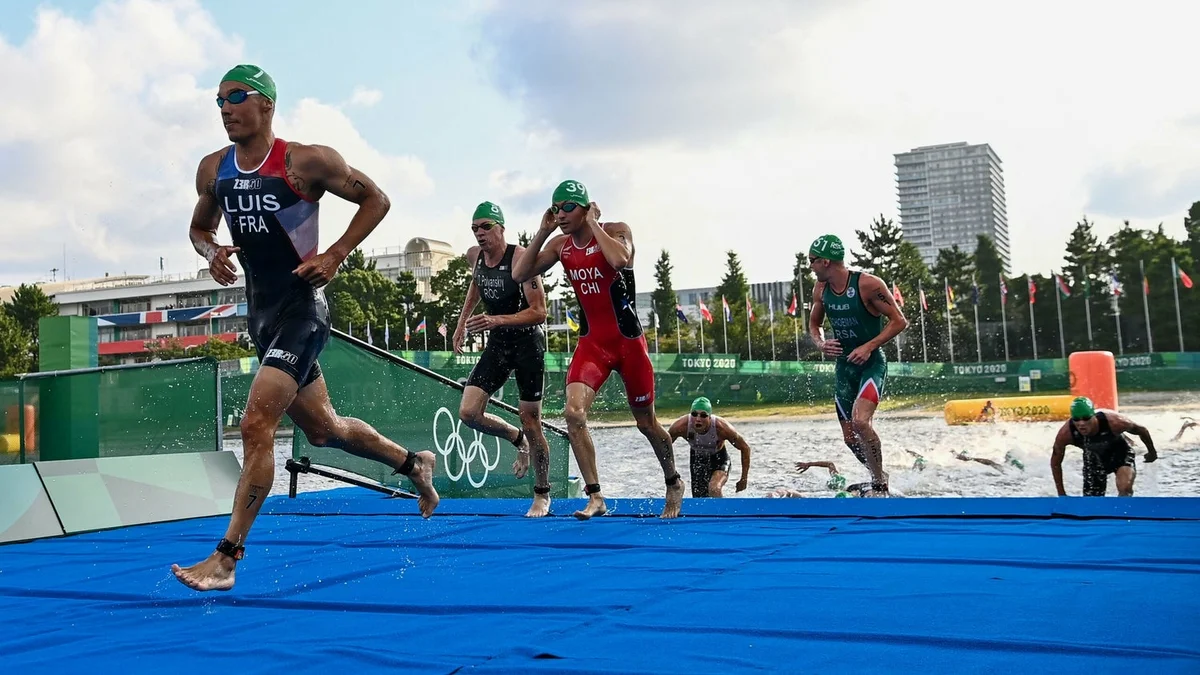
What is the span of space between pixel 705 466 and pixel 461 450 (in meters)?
2.64

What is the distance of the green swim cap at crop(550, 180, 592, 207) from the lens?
6.72 metres

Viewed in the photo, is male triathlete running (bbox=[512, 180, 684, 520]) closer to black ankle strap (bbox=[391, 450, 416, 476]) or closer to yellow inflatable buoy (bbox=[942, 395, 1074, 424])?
black ankle strap (bbox=[391, 450, 416, 476])

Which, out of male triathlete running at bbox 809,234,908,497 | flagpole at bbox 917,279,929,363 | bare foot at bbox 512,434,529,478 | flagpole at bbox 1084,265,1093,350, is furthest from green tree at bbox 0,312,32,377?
flagpole at bbox 1084,265,1093,350

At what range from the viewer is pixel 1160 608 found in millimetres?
3006

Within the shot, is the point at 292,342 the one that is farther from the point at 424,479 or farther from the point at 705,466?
the point at 705,466

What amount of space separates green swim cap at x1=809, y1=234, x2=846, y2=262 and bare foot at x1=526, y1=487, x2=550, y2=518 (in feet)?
10.6

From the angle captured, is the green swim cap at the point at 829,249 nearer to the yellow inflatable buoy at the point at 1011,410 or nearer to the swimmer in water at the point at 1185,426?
the swimmer in water at the point at 1185,426

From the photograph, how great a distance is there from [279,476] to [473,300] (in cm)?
1063

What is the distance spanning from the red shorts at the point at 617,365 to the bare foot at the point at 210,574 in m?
3.15

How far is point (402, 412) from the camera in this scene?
10414 mm

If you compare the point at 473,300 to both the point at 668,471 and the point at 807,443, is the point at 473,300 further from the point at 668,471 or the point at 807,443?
the point at 807,443

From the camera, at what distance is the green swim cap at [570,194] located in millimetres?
6719

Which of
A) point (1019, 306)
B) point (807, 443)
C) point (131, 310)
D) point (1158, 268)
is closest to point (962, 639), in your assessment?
point (807, 443)

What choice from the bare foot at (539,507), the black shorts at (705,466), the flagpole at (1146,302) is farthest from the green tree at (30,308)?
the flagpole at (1146,302)
